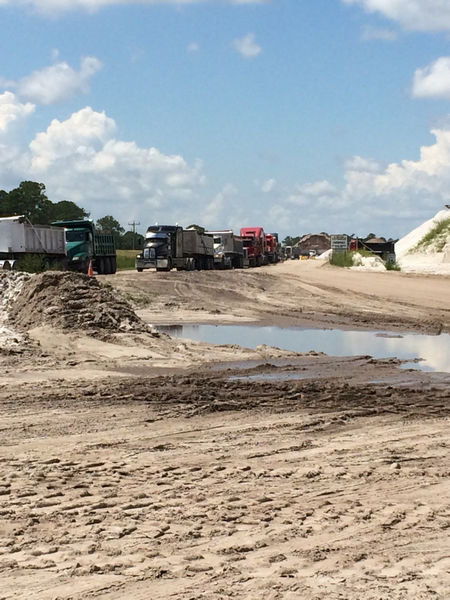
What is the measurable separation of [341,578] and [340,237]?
2953 inches

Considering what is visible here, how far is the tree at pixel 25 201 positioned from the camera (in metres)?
110

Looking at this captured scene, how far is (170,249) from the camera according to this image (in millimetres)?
52688

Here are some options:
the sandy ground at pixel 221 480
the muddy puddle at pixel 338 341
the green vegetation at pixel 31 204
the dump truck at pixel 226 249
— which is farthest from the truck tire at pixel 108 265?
the green vegetation at pixel 31 204

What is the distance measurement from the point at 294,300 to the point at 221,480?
26.4m

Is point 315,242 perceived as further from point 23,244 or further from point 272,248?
point 23,244

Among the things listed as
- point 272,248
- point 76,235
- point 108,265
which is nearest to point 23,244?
point 76,235

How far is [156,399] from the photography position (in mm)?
11500

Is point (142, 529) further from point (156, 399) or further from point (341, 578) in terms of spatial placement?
point (156, 399)

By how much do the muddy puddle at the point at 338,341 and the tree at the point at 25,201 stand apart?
290ft

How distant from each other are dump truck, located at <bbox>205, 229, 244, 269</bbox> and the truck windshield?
1891cm

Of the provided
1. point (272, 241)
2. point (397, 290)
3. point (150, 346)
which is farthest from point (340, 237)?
point (150, 346)

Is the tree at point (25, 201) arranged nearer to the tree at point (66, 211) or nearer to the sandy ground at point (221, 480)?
the tree at point (66, 211)

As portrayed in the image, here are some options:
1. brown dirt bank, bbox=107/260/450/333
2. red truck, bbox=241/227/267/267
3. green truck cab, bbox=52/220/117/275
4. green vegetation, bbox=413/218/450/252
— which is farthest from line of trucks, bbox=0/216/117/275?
green vegetation, bbox=413/218/450/252

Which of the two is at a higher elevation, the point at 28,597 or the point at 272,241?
the point at 272,241
